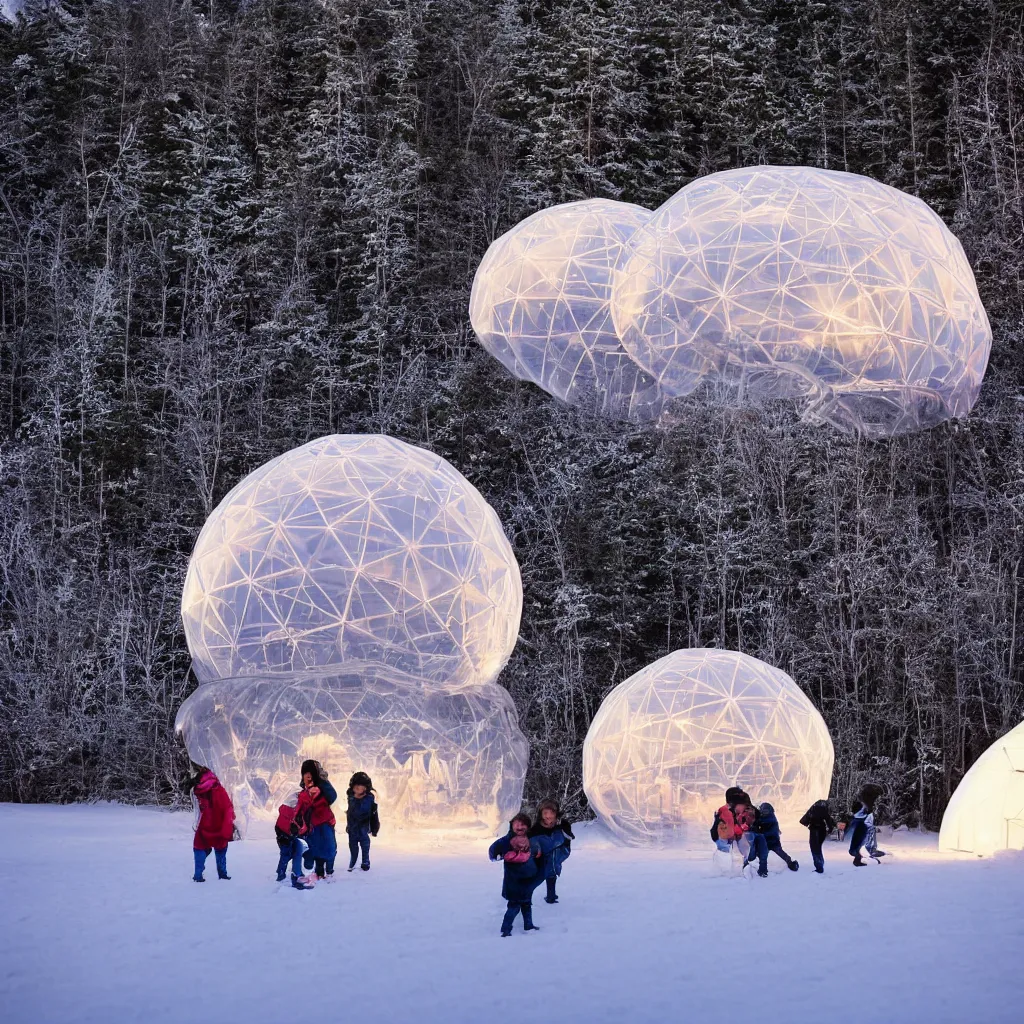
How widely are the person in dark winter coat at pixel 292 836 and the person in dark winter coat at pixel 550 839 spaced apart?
1867 millimetres

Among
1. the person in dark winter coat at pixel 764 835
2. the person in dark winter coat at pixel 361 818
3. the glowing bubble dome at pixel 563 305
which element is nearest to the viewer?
the person in dark winter coat at pixel 361 818

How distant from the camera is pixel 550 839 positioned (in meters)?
8.48

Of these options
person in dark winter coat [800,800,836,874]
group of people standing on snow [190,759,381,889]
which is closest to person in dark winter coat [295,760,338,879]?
group of people standing on snow [190,759,381,889]

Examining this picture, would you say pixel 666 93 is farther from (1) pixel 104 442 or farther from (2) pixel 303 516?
(2) pixel 303 516

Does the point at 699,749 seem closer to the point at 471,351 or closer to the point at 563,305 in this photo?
the point at 563,305

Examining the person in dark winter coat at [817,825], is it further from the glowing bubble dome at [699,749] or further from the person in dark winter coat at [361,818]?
the person in dark winter coat at [361,818]

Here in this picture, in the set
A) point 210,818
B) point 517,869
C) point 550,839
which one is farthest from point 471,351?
point 517,869

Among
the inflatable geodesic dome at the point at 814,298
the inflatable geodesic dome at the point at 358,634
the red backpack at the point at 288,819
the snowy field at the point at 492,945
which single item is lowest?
the snowy field at the point at 492,945

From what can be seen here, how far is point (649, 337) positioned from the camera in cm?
1276

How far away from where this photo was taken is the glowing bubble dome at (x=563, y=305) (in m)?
15.1

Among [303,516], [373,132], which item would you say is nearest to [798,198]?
[303,516]

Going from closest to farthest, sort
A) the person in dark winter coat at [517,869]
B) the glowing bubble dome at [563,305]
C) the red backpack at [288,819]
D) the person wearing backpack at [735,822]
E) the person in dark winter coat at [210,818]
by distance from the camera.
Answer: the person in dark winter coat at [517,869] → the red backpack at [288,819] → the person in dark winter coat at [210,818] → the person wearing backpack at [735,822] → the glowing bubble dome at [563,305]

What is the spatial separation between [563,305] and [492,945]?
9.30 meters

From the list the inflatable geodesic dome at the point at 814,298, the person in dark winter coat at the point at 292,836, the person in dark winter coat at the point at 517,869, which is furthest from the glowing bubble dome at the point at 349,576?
the person in dark winter coat at the point at 517,869
